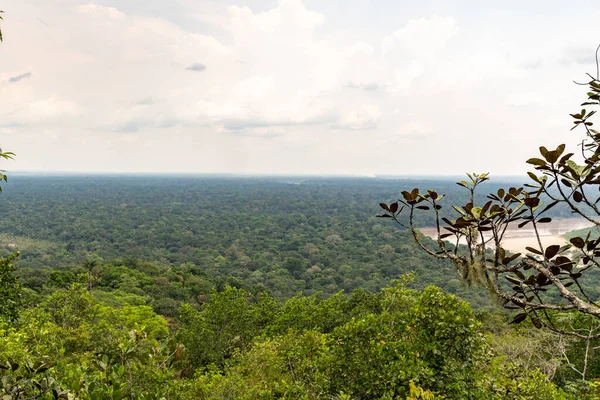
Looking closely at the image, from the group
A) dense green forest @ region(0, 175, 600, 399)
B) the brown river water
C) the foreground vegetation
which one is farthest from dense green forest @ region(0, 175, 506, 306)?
the foreground vegetation

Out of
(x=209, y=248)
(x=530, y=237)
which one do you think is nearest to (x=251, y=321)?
(x=209, y=248)

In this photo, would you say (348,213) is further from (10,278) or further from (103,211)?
(10,278)

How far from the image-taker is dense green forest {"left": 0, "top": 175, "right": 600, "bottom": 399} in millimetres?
5887

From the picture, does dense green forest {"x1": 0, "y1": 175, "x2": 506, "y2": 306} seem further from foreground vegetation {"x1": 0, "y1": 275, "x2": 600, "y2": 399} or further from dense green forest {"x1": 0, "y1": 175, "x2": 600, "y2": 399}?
foreground vegetation {"x1": 0, "y1": 275, "x2": 600, "y2": 399}

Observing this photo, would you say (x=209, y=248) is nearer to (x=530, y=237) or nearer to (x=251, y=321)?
(x=251, y=321)

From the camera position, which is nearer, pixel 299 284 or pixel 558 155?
pixel 558 155

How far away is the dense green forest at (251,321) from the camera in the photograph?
5.89 m

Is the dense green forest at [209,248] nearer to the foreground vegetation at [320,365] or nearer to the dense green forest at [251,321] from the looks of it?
the dense green forest at [251,321]

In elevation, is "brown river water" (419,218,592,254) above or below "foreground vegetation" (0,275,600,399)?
below

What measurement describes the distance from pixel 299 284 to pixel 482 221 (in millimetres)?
60320

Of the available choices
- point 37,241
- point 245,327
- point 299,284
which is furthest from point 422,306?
point 37,241

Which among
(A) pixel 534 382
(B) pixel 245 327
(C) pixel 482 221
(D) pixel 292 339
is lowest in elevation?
(B) pixel 245 327

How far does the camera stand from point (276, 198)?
165375 millimetres

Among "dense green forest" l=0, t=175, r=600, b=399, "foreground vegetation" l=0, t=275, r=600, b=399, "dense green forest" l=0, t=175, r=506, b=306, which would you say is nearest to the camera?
"foreground vegetation" l=0, t=275, r=600, b=399
